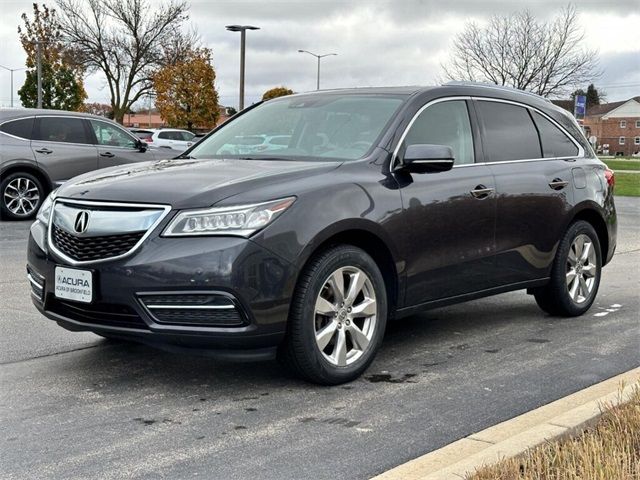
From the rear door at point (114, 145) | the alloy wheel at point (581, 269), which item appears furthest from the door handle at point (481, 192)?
the rear door at point (114, 145)

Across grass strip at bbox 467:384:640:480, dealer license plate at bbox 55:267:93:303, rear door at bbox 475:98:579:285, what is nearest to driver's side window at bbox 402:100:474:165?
rear door at bbox 475:98:579:285

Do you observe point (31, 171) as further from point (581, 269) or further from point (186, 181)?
point (186, 181)

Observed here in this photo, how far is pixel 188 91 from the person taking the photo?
46656 mm

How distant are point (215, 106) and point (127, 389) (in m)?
45.1

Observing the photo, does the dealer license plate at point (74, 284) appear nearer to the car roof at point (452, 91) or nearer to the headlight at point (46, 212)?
the headlight at point (46, 212)

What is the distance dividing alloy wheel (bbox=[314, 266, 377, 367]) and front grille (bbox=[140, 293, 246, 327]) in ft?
1.66

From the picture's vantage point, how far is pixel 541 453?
326 centimetres

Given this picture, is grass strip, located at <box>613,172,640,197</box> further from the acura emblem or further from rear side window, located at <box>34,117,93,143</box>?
the acura emblem

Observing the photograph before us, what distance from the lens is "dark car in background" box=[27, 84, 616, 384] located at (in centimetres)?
416

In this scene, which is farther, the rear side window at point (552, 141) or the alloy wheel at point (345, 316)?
the rear side window at point (552, 141)

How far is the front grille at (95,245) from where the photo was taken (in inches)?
166

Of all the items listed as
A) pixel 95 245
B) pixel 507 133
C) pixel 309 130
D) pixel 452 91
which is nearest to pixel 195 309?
pixel 95 245

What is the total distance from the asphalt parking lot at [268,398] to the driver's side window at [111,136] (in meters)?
7.90

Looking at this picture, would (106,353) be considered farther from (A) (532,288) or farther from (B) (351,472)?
(A) (532,288)
